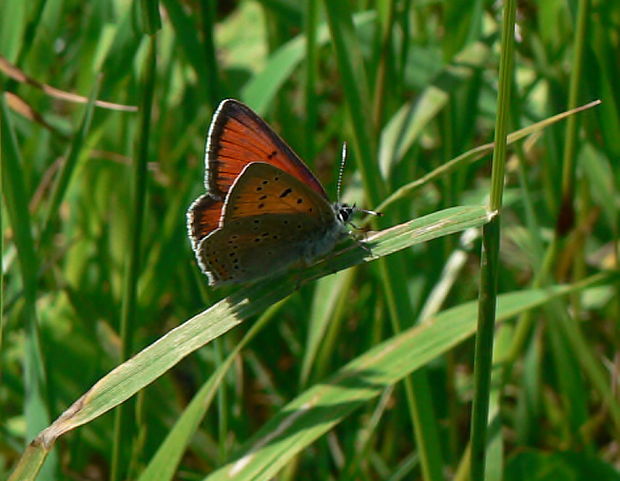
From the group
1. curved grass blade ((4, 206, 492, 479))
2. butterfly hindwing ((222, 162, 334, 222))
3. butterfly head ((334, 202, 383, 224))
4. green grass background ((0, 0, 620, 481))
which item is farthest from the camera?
butterfly head ((334, 202, 383, 224))

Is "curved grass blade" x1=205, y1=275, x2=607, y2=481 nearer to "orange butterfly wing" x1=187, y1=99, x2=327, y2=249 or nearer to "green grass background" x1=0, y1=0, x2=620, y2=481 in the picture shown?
"green grass background" x1=0, y1=0, x2=620, y2=481

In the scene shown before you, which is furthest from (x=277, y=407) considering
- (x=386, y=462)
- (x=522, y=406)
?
(x=522, y=406)

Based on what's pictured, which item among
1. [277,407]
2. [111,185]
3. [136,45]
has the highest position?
[136,45]

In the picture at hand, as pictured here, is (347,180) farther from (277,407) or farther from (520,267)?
(277,407)

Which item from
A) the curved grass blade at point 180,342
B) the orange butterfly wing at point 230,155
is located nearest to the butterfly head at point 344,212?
the orange butterfly wing at point 230,155

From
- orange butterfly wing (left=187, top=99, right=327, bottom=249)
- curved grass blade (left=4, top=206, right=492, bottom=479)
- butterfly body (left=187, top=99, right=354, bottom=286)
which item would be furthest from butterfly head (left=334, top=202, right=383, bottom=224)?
curved grass blade (left=4, top=206, right=492, bottom=479)

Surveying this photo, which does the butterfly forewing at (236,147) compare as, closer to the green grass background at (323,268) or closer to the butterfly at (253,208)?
the butterfly at (253,208)

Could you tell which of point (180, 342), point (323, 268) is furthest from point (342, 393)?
point (180, 342)
